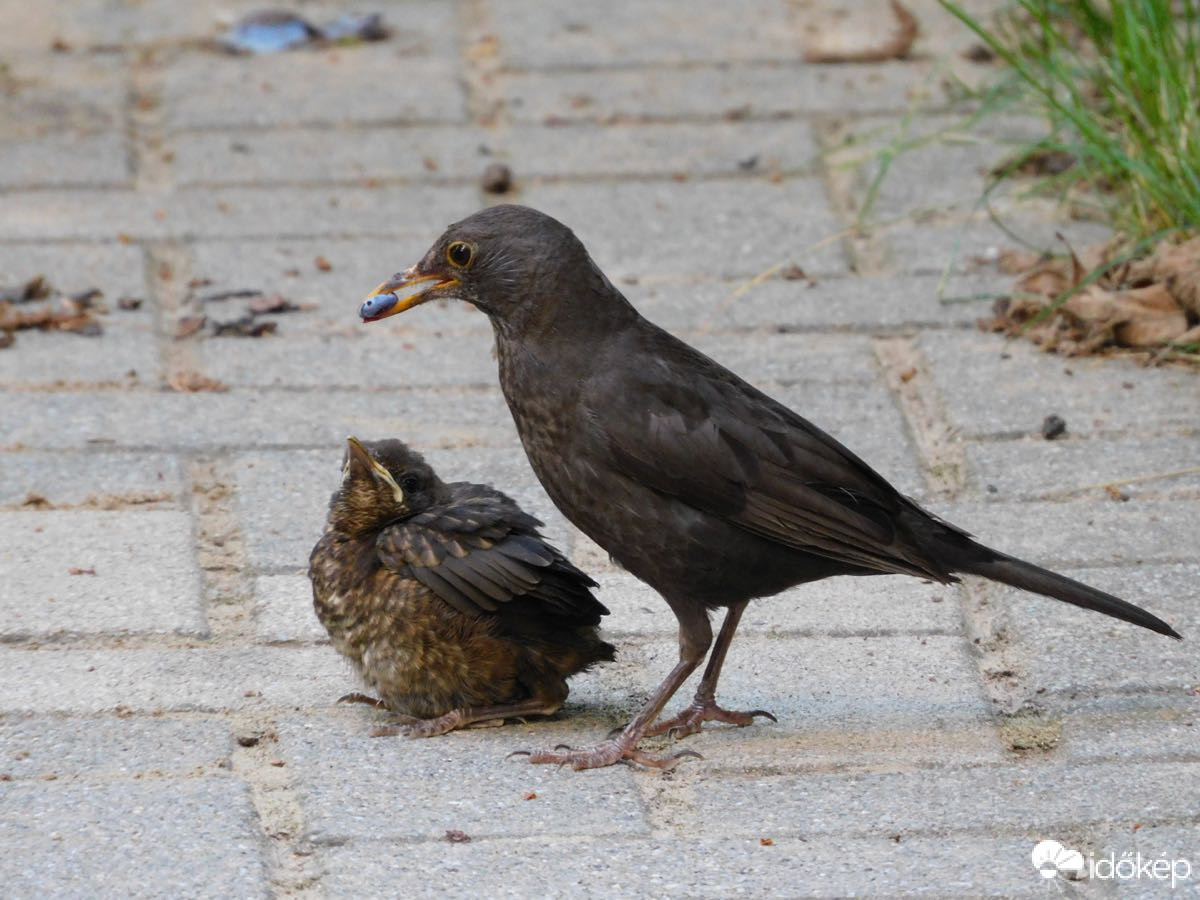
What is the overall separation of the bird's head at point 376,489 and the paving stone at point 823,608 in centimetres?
61

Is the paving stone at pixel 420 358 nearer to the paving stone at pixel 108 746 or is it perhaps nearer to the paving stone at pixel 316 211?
the paving stone at pixel 316 211

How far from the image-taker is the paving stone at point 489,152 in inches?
273

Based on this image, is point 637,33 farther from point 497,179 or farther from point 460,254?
point 460,254

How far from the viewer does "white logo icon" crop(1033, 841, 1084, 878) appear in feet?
10.9

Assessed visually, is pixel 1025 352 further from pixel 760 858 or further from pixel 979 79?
pixel 760 858

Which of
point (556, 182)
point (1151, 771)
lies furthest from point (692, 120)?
point (1151, 771)

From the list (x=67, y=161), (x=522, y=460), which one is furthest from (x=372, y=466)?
(x=67, y=161)

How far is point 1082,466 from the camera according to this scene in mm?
5090

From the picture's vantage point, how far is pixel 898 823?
11.5ft

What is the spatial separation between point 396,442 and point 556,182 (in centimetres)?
285

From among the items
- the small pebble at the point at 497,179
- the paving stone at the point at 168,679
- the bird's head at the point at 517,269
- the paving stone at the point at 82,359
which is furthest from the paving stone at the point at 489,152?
the paving stone at the point at 168,679

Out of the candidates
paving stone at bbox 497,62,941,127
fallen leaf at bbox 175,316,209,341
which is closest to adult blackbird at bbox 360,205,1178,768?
fallen leaf at bbox 175,316,209,341

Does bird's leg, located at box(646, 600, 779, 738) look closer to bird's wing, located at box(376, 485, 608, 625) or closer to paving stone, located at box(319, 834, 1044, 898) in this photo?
bird's wing, located at box(376, 485, 608, 625)

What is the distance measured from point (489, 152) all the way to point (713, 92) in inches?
42.3
